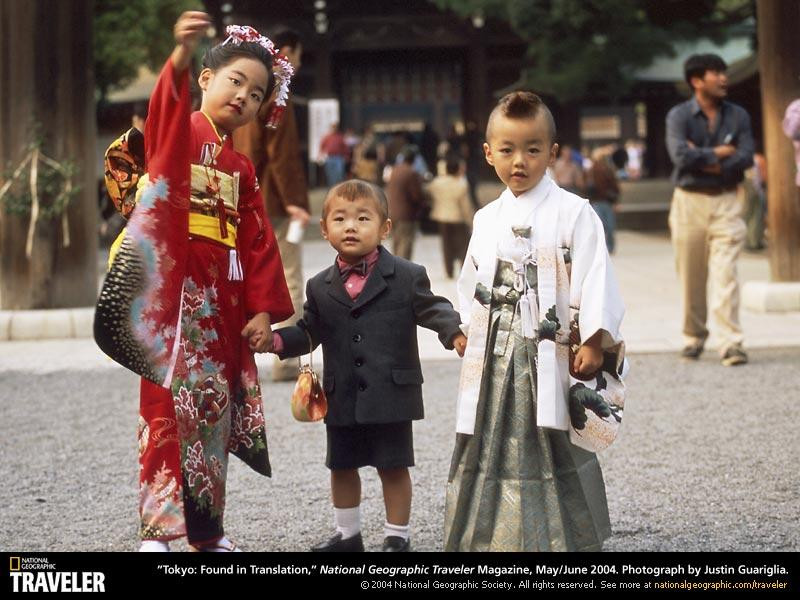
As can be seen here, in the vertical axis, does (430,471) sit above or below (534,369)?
below

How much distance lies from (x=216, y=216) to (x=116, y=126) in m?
21.5

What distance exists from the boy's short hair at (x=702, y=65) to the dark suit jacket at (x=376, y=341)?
14.8 feet

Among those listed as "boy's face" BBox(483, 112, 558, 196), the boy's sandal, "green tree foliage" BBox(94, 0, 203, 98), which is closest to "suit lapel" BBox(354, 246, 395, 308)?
"boy's face" BBox(483, 112, 558, 196)

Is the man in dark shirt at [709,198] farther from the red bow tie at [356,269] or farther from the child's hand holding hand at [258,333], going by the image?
the child's hand holding hand at [258,333]

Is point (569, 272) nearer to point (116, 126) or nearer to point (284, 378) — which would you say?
point (284, 378)

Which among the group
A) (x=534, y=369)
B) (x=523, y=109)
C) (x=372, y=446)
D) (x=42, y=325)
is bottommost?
(x=372, y=446)

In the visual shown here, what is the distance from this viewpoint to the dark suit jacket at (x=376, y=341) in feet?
13.4

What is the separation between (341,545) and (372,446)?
33cm

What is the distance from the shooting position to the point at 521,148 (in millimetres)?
3799

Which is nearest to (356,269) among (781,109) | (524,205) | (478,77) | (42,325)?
(524,205)

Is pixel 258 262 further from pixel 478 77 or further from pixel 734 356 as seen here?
pixel 478 77

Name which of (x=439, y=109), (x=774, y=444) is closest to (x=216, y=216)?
(x=774, y=444)

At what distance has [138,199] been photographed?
3861 millimetres

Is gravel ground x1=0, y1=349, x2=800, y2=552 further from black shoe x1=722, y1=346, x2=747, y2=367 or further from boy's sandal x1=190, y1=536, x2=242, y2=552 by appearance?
boy's sandal x1=190, y1=536, x2=242, y2=552
